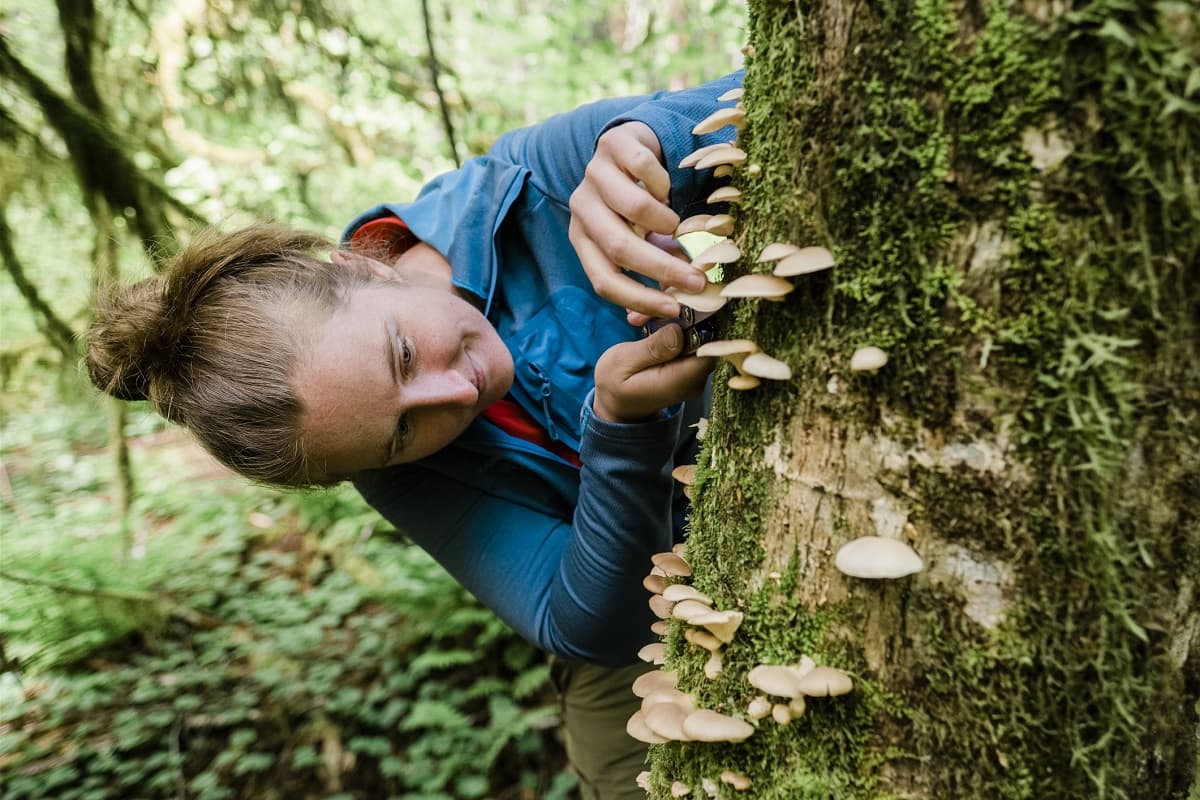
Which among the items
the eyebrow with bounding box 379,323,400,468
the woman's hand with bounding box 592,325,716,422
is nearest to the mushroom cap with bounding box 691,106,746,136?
the woman's hand with bounding box 592,325,716,422

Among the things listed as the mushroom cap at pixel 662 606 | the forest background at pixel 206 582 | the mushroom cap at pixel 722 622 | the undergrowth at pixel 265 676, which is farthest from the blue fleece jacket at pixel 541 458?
the undergrowth at pixel 265 676

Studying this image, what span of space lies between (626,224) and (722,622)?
0.86m

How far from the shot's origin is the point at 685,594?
1.34 meters

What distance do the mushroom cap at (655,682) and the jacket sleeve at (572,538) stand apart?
60 centimetres

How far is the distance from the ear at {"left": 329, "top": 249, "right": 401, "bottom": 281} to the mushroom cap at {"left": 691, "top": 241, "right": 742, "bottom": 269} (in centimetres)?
145

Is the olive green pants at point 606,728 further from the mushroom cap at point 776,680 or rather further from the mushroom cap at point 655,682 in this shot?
the mushroom cap at point 776,680

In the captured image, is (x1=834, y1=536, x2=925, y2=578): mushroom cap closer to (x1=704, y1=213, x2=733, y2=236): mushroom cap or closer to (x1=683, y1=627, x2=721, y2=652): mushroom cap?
(x1=683, y1=627, x2=721, y2=652): mushroom cap

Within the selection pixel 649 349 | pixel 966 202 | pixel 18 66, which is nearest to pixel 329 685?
pixel 18 66

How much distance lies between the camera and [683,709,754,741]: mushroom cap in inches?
46.3

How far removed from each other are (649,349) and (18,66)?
4.16 meters

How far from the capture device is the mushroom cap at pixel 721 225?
134 centimetres

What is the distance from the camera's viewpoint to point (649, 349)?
1.54m

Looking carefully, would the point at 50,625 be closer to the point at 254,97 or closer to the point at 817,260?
the point at 254,97

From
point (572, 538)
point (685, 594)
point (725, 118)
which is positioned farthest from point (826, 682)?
point (572, 538)
